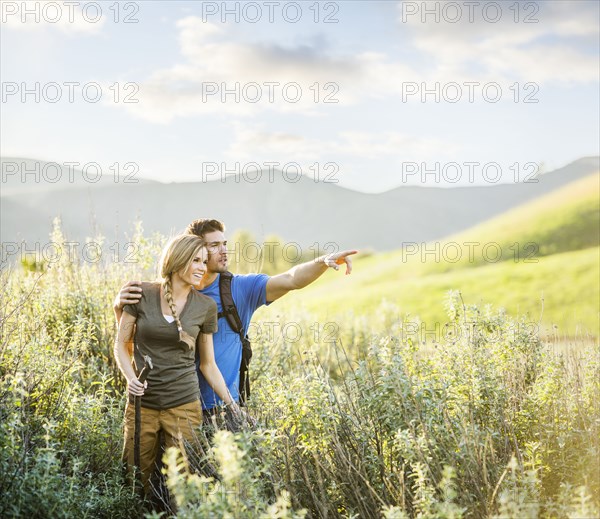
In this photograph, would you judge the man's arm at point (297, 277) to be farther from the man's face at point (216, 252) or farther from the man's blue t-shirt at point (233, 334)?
the man's face at point (216, 252)

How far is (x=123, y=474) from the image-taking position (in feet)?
15.9

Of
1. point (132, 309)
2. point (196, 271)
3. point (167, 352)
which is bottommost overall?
point (167, 352)

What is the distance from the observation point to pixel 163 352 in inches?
179

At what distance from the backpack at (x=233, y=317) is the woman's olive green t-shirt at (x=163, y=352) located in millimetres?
454

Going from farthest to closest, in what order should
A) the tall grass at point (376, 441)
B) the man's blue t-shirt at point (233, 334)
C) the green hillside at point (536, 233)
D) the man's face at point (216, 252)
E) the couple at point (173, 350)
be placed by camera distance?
1. the green hillside at point (536, 233)
2. the man's face at point (216, 252)
3. the man's blue t-shirt at point (233, 334)
4. the couple at point (173, 350)
5. the tall grass at point (376, 441)

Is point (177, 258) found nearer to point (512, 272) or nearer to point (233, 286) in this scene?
point (233, 286)

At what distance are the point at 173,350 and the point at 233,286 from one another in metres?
0.90

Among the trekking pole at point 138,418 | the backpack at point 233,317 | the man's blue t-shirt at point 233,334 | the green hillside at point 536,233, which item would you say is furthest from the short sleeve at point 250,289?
the green hillside at point 536,233

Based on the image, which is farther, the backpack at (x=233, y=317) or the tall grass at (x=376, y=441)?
the backpack at (x=233, y=317)

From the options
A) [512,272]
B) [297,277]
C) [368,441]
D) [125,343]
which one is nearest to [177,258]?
[125,343]

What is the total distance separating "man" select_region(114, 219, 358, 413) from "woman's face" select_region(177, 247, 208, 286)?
0.36 m

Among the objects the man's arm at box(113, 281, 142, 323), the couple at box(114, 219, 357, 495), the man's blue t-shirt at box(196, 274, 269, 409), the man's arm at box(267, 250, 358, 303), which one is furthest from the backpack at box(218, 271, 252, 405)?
the man's arm at box(113, 281, 142, 323)

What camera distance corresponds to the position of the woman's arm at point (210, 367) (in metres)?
4.76

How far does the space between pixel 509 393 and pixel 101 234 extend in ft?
22.4
